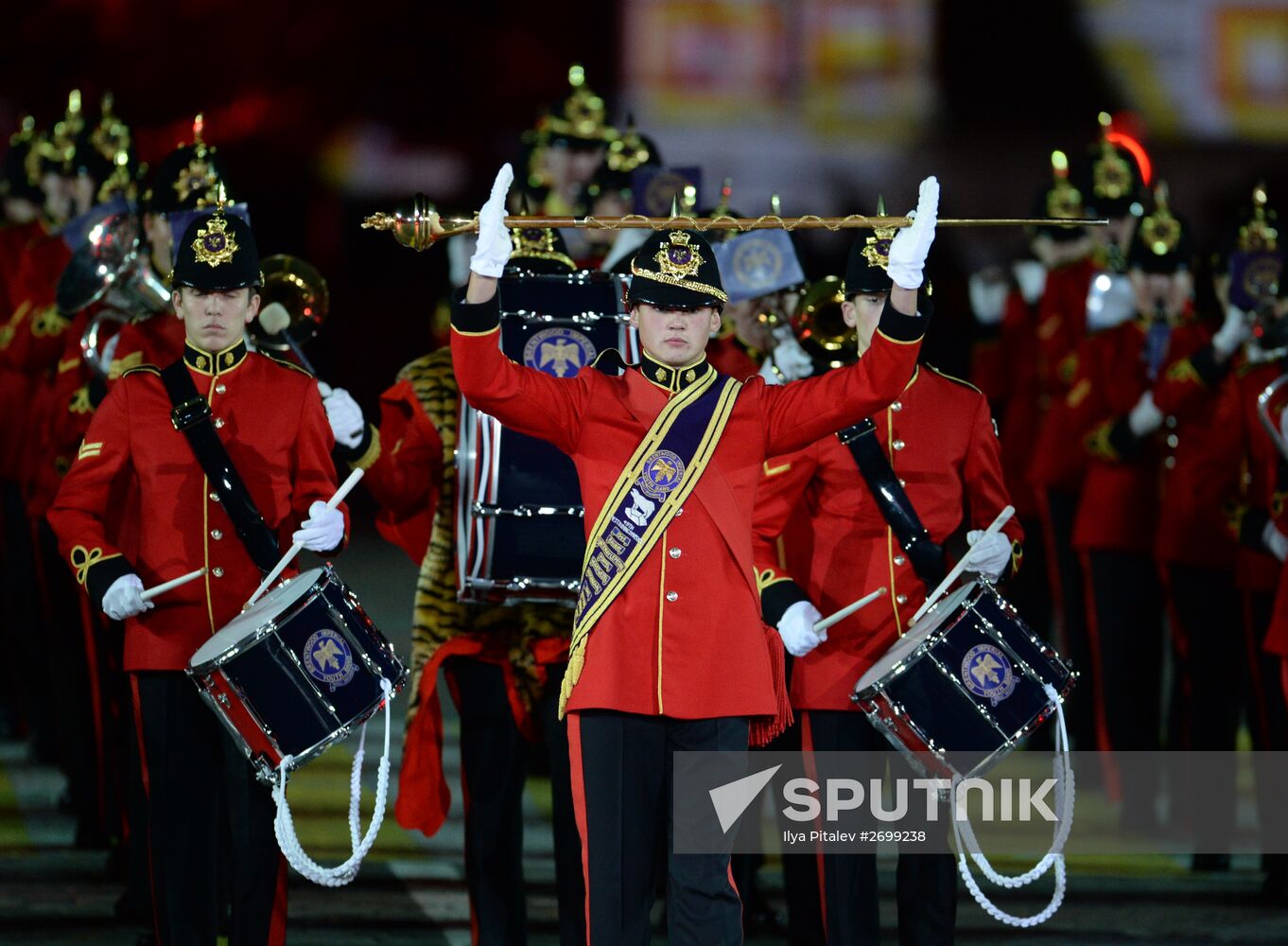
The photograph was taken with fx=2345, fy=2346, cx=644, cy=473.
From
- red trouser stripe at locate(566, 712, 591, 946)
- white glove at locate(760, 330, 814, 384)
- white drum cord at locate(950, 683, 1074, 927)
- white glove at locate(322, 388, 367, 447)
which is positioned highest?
white glove at locate(760, 330, 814, 384)

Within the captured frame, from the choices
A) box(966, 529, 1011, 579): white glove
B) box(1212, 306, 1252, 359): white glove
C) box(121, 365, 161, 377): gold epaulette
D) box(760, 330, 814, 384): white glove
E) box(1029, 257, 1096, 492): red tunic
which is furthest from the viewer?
box(1029, 257, 1096, 492): red tunic

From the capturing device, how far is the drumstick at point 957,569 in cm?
583

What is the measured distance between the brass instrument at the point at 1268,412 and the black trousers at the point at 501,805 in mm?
2522

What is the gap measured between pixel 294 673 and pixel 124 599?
48 centimetres

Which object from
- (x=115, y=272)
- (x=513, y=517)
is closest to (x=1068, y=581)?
(x=513, y=517)

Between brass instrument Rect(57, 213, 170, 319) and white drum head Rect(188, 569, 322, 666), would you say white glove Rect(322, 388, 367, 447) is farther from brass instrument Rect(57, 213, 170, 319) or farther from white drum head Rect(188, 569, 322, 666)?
brass instrument Rect(57, 213, 170, 319)

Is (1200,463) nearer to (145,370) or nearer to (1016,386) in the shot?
(1016,386)

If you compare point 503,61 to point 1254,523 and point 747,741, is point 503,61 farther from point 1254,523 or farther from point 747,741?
point 747,741

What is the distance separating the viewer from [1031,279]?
10852 millimetres

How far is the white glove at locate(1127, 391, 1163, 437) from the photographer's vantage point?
27.9 ft

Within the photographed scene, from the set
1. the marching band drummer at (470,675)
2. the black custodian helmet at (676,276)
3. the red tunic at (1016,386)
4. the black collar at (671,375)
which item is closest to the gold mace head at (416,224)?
the black custodian helmet at (676,276)

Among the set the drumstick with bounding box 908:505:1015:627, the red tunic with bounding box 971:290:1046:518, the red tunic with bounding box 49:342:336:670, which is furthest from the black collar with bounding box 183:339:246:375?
the red tunic with bounding box 971:290:1046:518

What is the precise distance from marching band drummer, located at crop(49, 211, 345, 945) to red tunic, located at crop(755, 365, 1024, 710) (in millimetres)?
1224

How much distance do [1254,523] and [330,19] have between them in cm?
990
